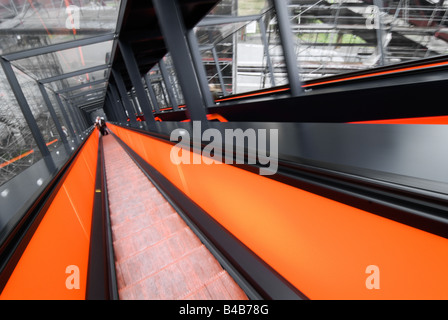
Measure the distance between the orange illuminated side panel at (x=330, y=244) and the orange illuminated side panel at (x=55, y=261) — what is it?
1.17m

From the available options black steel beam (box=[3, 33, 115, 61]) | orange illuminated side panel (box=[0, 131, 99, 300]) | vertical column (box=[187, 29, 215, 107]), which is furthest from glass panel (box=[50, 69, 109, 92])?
orange illuminated side panel (box=[0, 131, 99, 300])

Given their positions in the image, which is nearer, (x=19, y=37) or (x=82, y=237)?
(x=82, y=237)

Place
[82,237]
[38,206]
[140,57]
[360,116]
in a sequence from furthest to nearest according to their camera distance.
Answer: [140,57] < [360,116] < [82,237] < [38,206]

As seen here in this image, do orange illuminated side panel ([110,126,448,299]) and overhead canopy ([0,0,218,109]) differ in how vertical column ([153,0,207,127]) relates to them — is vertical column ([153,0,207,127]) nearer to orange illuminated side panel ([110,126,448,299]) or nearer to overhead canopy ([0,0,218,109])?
overhead canopy ([0,0,218,109])

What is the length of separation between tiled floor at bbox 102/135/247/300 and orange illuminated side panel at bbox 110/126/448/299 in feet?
1.52

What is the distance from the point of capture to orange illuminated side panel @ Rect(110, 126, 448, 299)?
0.64 meters

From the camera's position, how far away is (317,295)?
1.13 m

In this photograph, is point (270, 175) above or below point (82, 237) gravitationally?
above

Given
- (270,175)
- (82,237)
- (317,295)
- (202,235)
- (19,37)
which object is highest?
(19,37)

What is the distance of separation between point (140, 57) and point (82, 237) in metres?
8.74

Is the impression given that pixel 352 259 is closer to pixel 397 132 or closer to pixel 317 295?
pixel 317 295

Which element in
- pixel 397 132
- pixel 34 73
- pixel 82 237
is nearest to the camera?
pixel 397 132

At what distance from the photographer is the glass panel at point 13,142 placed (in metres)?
10.2
